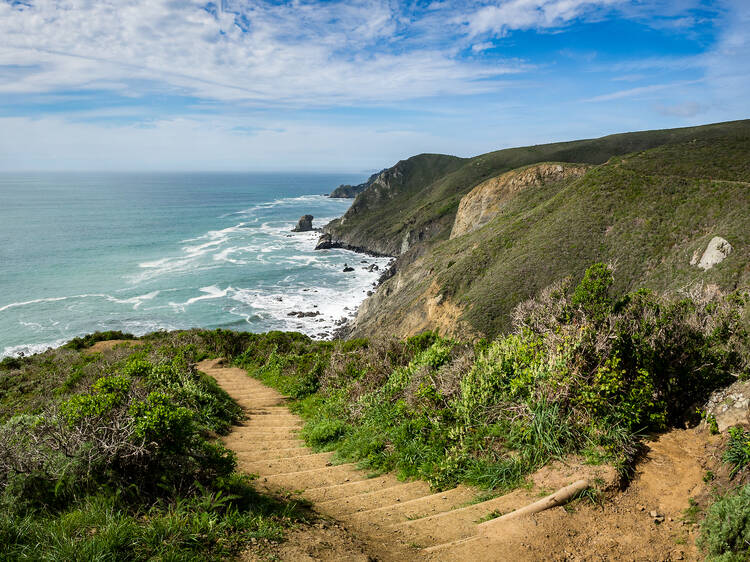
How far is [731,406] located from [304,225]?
341 feet

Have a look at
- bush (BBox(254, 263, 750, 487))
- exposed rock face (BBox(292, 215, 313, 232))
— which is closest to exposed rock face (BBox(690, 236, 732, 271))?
bush (BBox(254, 263, 750, 487))

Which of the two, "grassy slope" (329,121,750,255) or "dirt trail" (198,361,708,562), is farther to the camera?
"grassy slope" (329,121,750,255)

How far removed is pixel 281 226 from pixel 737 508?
111634 mm

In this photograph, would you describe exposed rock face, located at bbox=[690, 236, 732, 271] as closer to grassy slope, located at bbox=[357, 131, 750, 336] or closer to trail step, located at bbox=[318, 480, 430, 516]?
grassy slope, located at bbox=[357, 131, 750, 336]

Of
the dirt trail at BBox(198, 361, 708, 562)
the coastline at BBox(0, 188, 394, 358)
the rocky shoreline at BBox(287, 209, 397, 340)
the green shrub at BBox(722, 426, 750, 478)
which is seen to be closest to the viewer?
the dirt trail at BBox(198, 361, 708, 562)

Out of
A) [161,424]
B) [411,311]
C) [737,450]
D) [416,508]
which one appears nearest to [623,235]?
[411,311]

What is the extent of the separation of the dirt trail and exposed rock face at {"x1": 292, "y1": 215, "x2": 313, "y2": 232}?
330 ft

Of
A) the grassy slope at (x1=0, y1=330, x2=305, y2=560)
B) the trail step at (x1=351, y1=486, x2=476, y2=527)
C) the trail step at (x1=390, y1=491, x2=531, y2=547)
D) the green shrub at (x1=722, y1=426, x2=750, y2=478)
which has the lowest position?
the trail step at (x1=351, y1=486, x2=476, y2=527)

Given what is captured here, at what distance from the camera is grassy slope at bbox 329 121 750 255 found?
87562 mm

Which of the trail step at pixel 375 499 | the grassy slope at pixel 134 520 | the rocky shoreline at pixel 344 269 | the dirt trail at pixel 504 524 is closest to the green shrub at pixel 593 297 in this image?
the dirt trail at pixel 504 524

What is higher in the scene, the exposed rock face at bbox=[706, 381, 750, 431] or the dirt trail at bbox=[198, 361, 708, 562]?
the exposed rock face at bbox=[706, 381, 750, 431]

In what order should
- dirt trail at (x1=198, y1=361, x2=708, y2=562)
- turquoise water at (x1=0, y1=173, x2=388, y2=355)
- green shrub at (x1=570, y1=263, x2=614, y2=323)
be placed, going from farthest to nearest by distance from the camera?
1. turquoise water at (x1=0, y1=173, x2=388, y2=355)
2. green shrub at (x1=570, y1=263, x2=614, y2=323)
3. dirt trail at (x1=198, y1=361, x2=708, y2=562)

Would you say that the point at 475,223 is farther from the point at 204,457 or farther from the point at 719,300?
the point at 204,457

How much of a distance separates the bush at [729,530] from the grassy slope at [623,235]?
888 inches
